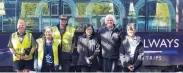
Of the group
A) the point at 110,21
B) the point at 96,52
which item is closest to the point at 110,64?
the point at 96,52

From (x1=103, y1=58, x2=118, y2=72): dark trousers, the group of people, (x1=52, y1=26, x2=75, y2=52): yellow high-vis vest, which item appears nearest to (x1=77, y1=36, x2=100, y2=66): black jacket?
the group of people

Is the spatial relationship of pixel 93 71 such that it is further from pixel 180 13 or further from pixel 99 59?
pixel 180 13

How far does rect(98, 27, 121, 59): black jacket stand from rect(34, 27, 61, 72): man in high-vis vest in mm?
1025

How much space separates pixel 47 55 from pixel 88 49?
89 cm

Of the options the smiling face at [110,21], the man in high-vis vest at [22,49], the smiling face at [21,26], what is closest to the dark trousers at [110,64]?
the smiling face at [110,21]

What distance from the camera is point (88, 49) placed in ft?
33.3

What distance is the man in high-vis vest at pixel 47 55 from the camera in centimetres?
1016

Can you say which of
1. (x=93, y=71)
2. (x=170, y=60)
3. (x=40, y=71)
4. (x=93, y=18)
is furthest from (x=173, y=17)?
(x=40, y=71)

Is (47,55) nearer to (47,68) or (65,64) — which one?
(47,68)

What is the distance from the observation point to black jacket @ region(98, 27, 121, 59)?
1002 centimetres

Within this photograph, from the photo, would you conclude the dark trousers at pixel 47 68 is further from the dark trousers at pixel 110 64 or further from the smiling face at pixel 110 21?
the smiling face at pixel 110 21

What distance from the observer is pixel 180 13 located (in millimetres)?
11703

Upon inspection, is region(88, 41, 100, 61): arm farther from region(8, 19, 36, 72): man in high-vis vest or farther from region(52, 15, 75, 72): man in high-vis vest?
region(8, 19, 36, 72): man in high-vis vest

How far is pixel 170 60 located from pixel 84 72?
2.55 metres
